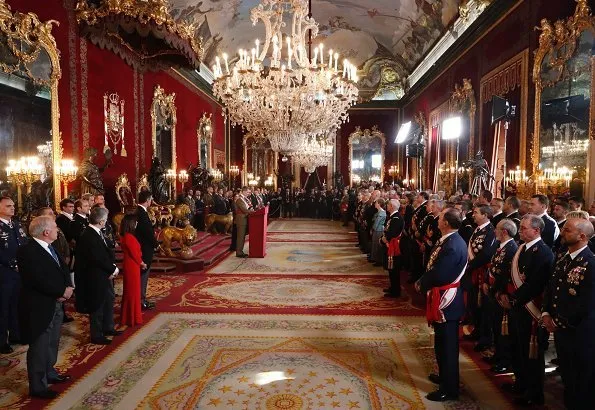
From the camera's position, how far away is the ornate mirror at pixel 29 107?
26.4 feet

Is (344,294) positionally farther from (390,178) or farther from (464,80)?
(390,178)

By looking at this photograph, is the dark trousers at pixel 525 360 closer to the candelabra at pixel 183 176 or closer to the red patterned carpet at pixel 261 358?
the red patterned carpet at pixel 261 358

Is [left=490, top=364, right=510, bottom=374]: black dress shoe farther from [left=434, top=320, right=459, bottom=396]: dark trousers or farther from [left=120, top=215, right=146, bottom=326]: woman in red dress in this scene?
[left=120, top=215, right=146, bottom=326]: woman in red dress

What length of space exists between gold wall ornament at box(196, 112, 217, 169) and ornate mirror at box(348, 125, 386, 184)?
8.17 metres

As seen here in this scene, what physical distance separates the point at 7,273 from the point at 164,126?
426 inches

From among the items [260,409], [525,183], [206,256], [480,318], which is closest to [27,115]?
[206,256]

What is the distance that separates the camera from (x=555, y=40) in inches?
336

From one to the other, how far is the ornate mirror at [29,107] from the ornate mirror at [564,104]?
9.27 m

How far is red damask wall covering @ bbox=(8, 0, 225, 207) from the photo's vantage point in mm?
9648

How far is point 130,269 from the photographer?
604 centimetres

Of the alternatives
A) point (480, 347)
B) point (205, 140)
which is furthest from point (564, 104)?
point (205, 140)

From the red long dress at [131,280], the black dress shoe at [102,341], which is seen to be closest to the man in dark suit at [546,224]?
the red long dress at [131,280]

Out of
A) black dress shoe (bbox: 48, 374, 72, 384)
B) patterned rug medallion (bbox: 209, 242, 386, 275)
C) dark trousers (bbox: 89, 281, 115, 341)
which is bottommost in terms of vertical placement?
black dress shoe (bbox: 48, 374, 72, 384)

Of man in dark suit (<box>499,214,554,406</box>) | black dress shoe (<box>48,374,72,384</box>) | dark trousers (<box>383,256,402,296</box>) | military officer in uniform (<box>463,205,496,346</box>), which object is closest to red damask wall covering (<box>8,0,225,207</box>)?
black dress shoe (<box>48,374,72,384</box>)
